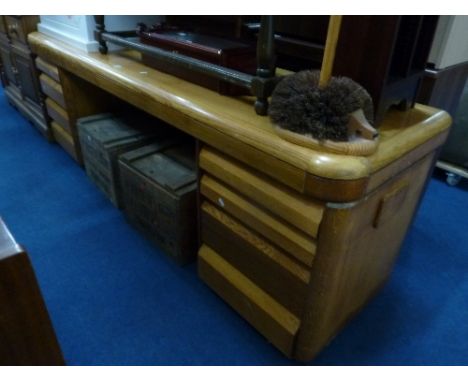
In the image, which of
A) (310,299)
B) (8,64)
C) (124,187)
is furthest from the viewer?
(8,64)

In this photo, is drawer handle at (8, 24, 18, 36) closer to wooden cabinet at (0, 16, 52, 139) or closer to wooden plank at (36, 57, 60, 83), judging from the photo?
wooden cabinet at (0, 16, 52, 139)

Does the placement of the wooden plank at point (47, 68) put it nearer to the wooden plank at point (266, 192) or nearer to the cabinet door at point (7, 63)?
the cabinet door at point (7, 63)

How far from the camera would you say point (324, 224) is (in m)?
0.70

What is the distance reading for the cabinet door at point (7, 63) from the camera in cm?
223

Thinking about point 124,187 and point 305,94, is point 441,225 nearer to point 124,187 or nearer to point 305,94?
point 305,94

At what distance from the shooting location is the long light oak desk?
0.69 m

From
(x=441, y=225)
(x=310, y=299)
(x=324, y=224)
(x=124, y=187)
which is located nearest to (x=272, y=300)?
(x=310, y=299)

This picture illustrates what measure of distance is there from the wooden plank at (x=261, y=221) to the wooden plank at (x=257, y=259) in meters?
0.04

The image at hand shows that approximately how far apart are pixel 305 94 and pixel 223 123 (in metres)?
0.21

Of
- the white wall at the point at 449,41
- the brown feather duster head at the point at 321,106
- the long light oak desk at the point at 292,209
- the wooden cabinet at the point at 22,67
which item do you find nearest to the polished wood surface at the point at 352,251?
the long light oak desk at the point at 292,209

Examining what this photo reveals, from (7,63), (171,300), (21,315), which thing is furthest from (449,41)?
(7,63)

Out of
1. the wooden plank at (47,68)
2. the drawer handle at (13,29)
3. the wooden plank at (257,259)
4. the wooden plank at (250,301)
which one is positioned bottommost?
the wooden plank at (250,301)

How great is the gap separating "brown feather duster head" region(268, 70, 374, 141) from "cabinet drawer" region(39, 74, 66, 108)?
4.53 feet

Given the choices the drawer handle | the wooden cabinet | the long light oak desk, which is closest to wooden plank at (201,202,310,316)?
the long light oak desk
